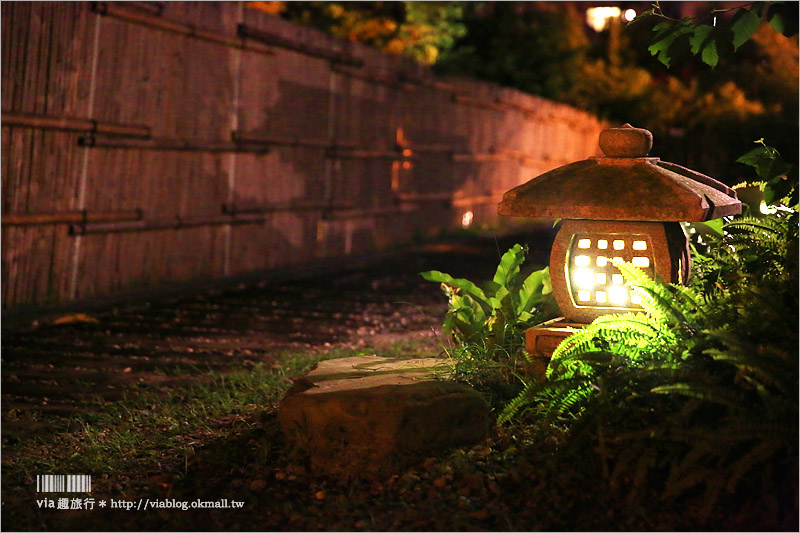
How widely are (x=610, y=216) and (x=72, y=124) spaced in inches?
229

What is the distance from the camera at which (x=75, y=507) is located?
4.31 metres

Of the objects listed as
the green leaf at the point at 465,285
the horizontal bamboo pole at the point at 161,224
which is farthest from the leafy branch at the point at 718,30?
the horizontal bamboo pole at the point at 161,224

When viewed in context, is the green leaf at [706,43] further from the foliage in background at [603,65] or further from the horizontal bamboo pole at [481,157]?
the horizontal bamboo pole at [481,157]

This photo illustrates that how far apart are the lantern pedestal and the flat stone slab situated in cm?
59

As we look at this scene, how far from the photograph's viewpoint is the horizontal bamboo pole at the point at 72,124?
8.41 meters

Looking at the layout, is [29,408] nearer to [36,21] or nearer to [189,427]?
[189,427]

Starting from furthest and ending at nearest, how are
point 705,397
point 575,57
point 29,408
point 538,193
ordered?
point 575,57 → point 29,408 → point 538,193 → point 705,397

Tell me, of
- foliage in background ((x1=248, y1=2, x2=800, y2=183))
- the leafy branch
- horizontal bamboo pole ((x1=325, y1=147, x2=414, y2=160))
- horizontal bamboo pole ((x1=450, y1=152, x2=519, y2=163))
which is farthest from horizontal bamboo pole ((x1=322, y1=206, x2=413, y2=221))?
the leafy branch

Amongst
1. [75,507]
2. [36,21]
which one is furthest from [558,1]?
[75,507]

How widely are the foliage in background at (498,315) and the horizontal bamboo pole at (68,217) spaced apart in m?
4.22

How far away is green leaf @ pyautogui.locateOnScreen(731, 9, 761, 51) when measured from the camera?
4457 mm

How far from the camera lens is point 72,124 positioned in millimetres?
9023

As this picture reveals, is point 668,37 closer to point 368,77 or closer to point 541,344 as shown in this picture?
point 541,344

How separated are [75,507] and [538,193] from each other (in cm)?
287
